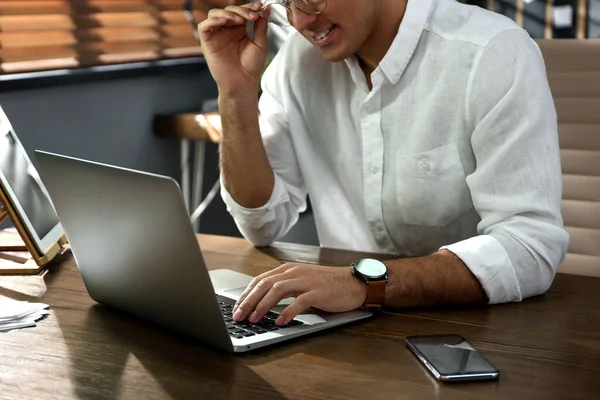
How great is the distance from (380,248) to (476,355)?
→ 0.77 meters

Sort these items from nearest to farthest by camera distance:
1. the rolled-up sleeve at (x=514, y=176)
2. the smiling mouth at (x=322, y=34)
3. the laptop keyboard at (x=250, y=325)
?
the laptop keyboard at (x=250, y=325) < the rolled-up sleeve at (x=514, y=176) < the smiling mouth at (x=322, y=34)

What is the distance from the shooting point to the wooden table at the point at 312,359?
1023 millimetres

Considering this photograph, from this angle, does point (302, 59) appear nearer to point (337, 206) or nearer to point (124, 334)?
point (337, 206)

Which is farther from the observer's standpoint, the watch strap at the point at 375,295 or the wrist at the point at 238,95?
the wrist at the point at 238,95

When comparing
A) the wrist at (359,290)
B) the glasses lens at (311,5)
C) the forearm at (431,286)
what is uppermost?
the glasses lens at (311,5)

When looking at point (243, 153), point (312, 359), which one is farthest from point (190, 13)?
point (312, 359)

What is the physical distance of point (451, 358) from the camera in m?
1.10

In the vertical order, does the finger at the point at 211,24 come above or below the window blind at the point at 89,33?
above

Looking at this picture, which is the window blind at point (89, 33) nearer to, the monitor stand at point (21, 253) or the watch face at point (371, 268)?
the monitor stand at point (21, 253)

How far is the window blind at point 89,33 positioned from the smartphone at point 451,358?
191 cm

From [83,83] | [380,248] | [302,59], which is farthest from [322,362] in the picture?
[83,83]

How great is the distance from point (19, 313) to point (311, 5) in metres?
0.73

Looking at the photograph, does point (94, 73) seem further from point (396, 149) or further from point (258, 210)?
point (396, 149)

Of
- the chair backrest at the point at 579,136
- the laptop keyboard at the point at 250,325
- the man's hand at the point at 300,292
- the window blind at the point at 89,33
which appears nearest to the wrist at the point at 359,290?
the man's hand at the point at 300,292
